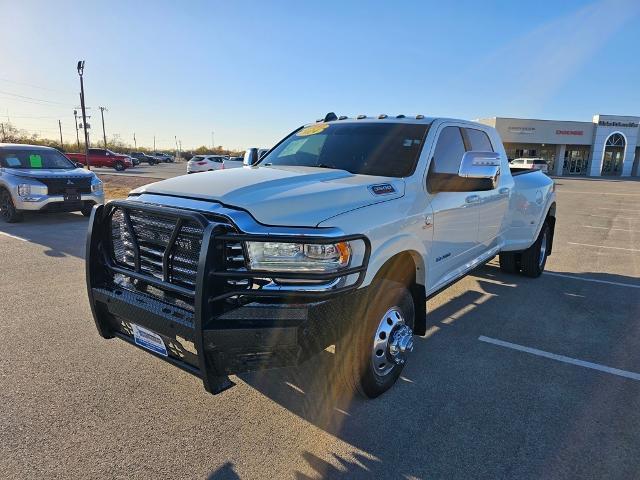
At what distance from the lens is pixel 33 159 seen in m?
10.9

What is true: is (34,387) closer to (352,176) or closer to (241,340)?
(241,340)

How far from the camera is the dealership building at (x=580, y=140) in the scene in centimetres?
5316

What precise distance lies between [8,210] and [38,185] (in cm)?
115

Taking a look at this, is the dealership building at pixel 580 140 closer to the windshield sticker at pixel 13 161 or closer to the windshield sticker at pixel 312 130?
the windshield sticker at pixel 13 161

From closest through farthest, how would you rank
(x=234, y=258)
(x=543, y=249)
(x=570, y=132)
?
(x=234, y=258) → (x=543, y=249) → (x=570, y=132)

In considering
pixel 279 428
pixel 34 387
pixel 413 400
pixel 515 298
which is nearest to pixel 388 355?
pixel 413 400

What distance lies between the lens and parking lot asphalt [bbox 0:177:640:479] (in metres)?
2.62

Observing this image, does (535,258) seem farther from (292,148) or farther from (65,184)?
(65,184)

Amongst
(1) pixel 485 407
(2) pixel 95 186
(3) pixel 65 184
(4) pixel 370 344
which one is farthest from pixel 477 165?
(2) pixel 95 186

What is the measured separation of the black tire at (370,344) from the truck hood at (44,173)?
9.60m

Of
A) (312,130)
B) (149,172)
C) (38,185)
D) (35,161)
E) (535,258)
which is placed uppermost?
(312,130)

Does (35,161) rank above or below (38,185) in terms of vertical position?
above

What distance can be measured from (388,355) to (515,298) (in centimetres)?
316

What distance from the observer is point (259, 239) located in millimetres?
2484
